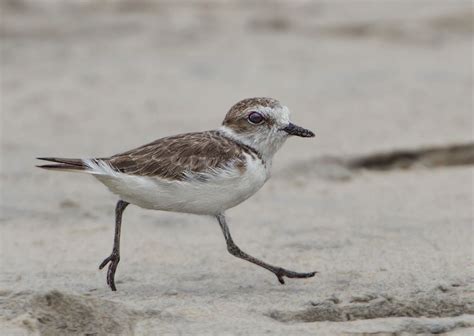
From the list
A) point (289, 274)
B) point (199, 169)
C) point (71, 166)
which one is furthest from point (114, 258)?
point (289, 274)

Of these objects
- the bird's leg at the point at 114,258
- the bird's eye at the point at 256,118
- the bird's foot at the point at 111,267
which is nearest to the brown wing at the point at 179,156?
the bird's eye at the point at 256,118

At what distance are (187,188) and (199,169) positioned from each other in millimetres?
114

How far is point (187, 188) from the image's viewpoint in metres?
4.99

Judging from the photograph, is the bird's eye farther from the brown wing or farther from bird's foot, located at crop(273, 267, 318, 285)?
bird's foot, located at crop(273, 267, 318, 285)

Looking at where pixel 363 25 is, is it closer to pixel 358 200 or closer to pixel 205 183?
pixel 358 200

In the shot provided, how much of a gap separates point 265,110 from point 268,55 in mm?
5268

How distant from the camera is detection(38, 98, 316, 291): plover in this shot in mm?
4988

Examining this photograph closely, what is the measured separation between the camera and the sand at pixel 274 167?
15.5ft

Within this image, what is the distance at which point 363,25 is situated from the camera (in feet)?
36.7

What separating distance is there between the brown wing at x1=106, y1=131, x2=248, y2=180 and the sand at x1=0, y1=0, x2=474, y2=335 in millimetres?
599

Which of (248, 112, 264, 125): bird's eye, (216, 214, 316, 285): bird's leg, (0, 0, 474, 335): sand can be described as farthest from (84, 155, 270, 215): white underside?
(0, 0, 474, 335): sand

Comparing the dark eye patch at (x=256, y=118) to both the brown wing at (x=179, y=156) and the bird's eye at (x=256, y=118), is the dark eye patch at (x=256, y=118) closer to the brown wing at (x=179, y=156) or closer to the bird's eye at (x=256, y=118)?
the bird's eye at (x=256, y=118)

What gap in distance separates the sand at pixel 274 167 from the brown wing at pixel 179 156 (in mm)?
599

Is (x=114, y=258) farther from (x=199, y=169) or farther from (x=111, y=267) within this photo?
(x=199, y=169)
